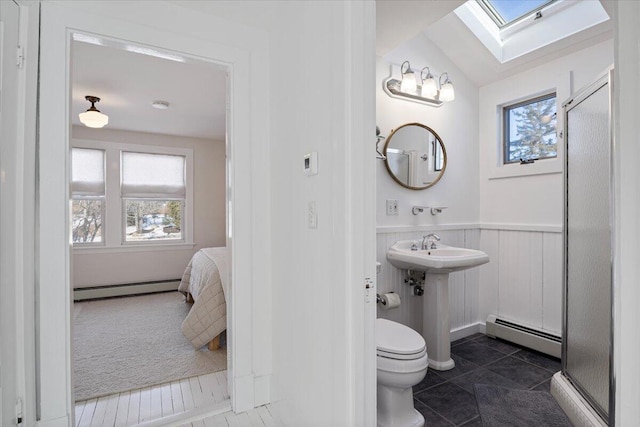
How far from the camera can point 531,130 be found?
2.77 m

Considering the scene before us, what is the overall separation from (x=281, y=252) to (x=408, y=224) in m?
1.28

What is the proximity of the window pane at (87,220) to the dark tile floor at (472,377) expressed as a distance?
4.56 m

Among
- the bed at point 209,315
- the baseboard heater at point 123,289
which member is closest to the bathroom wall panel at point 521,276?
the bed at point 209,315

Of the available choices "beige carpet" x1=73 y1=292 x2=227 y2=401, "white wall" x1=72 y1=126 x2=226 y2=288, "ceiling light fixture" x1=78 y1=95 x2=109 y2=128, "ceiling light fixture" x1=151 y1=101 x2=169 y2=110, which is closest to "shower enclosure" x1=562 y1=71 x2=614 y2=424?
"beige carpet" x1=73 y1=292 x2=227 y2=401

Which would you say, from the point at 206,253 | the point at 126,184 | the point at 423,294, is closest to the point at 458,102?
the point at 423,294

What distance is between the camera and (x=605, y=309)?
1.55 m

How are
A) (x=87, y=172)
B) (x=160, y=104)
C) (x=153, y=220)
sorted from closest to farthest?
(x=160, y=104) < (x=87, y=172) < (x=153, y=220)

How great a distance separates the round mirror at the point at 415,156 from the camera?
8.32ft

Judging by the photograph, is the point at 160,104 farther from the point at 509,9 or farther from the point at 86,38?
the point at 509,9

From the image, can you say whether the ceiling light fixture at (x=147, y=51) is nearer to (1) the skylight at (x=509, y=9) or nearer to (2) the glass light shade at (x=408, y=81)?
(2) the glass light shade at (x=408, y=81)

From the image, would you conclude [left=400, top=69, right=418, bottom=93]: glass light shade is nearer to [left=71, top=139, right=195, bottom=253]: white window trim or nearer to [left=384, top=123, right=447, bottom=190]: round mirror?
[left=384, top=123, right=447, bottom=190]: round mirror

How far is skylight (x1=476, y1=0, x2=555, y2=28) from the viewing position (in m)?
2.48

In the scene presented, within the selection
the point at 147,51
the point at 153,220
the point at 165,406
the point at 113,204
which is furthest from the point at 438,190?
the point at 113,204

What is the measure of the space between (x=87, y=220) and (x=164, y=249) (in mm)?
1066
